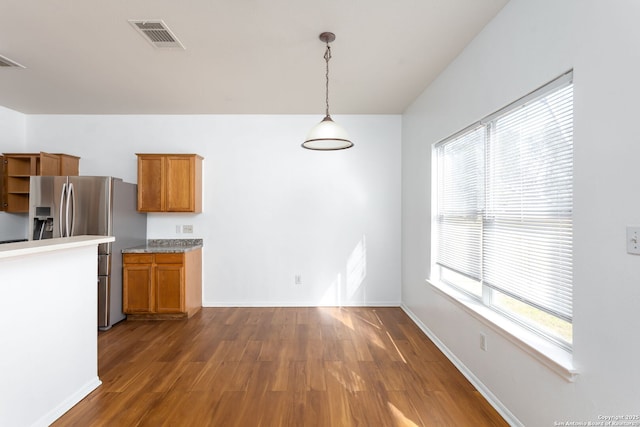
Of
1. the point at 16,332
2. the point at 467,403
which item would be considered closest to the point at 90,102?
the point at 16,332

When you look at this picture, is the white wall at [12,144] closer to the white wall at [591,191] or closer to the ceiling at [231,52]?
the ceiling at [231,52]

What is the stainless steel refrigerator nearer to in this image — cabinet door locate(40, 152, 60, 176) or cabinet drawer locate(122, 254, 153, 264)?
cabinet drawer locate(122, 254, 153, 264)

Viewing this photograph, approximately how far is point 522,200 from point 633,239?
80 cm

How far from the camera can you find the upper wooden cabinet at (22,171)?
14.0 feet

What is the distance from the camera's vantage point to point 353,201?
15.6 ft

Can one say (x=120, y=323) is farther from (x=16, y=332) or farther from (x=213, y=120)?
(x=213, y=120)

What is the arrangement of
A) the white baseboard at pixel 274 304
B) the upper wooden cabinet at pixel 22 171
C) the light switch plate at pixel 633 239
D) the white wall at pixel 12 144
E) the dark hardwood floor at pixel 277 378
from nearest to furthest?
1. the light switch plate at pixel 633 239
2. the dark hardwood floor at pixel 277 378
3. the upper wooden cabinet at pixel 22 171
4. the white wall at pixel 12 144
5. the white baseboard at pixel 274 304

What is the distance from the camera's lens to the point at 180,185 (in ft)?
14.3

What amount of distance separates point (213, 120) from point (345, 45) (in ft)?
8.98

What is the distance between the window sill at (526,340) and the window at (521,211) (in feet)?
0.17

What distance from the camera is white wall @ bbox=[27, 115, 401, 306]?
15.4ft

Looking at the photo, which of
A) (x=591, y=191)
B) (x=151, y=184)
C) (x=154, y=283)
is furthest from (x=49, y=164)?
(x=591, y=191)

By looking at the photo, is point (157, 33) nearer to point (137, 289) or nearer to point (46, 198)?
point (46, 198)

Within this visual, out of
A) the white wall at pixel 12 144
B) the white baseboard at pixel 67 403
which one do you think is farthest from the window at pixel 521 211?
the white wall at pixel 12 144
